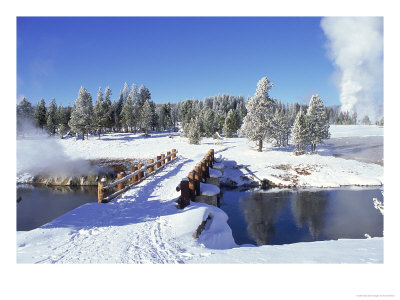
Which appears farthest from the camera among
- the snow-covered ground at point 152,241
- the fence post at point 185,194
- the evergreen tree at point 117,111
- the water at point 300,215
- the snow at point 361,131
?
the evergreen tree at point 117,111

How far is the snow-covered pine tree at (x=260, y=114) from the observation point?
3023cm

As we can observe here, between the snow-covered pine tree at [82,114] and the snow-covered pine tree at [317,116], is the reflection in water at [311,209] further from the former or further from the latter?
the snow-covered pine tree at [82,114]

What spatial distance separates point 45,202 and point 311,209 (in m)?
15.9

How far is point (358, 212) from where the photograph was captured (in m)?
13.7

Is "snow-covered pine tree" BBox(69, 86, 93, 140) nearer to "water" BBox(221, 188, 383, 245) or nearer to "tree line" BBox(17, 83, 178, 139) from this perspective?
"tree line" BBox(17, 83, 178, 139)

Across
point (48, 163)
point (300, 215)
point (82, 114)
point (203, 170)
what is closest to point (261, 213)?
point (300, 215)

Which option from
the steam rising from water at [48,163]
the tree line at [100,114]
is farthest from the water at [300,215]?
the tree line at [100,114]

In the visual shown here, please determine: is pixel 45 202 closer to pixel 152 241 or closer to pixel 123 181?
pixel 123 181

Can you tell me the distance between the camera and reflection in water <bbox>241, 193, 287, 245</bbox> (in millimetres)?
10945

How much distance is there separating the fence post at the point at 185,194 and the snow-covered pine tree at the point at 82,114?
4187cm
